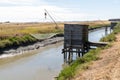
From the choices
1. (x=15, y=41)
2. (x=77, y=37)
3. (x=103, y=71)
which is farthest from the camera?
(x=15, y=41)

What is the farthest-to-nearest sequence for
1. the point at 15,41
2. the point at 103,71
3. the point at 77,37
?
the point at 15,41 → the point at 77,37 → the point at 103,71

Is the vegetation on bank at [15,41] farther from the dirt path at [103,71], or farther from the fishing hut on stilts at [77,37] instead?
the dirt path at [103,71]

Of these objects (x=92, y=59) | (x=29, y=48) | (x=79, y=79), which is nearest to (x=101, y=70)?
(x=79, y=79)

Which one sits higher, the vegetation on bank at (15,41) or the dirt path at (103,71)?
the dirt path at (103,71)

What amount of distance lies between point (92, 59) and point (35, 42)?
131 ft

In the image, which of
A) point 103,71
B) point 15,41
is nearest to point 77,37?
point 15,41

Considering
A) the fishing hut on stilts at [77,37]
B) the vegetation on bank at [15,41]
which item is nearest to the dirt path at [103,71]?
the fishing hut on stilts at [77,37]

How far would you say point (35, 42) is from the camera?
60.6 metres

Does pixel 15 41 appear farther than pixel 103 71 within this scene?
Yes

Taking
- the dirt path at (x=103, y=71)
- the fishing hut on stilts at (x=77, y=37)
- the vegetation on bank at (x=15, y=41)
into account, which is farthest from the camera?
the vegetation on bank at (x=15, y=41)

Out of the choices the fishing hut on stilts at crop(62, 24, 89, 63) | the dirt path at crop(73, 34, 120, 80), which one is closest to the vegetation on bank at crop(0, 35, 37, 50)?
the fishing hut on stilts at crop(62, 24, 89, 63)

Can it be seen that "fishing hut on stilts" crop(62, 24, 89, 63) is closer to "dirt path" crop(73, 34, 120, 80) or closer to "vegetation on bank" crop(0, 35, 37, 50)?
"vegetation on bank" crop(0, 35, 37, 50)

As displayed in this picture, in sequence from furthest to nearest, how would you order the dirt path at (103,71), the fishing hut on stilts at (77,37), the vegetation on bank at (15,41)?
the vegetation on bank at (15,41) → the fishing hut on stilts at (77,37) → the dirt path at (103,71)

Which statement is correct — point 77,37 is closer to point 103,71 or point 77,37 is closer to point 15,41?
point 15,41
